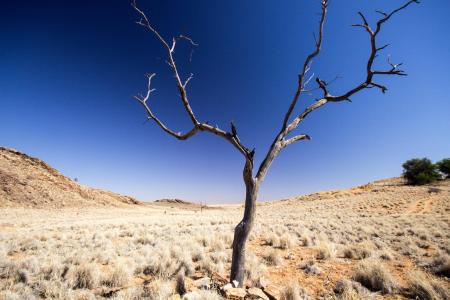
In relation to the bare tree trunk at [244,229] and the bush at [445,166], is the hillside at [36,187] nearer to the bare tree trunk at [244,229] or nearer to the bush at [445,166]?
the bare tree trunk at [244,229]

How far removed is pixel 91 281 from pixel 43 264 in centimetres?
246

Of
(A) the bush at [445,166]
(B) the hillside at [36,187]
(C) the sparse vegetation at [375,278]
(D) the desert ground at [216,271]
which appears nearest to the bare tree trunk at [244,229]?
(D) the desert ground at [216,271]

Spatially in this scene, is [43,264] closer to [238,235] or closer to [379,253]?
[238,235]

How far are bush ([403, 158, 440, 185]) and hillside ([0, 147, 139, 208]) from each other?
70.8 meters

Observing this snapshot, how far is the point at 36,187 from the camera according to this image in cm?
4050

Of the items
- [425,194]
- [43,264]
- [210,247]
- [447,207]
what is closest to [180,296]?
[43,264]

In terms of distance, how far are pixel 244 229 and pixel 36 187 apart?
156 ft

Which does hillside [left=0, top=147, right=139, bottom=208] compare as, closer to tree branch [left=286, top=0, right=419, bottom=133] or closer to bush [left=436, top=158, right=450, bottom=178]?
tree branch [left=286, top=0, right=419, bottom=133]

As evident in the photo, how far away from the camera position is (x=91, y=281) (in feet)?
19.7

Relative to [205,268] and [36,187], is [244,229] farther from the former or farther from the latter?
[36,187]

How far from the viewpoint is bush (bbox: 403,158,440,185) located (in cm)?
5709

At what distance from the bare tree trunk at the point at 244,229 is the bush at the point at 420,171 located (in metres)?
69.1

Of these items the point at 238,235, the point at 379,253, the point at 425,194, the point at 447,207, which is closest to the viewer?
the point at 238,235

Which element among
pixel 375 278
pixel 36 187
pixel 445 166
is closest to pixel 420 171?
pixel 445 166
